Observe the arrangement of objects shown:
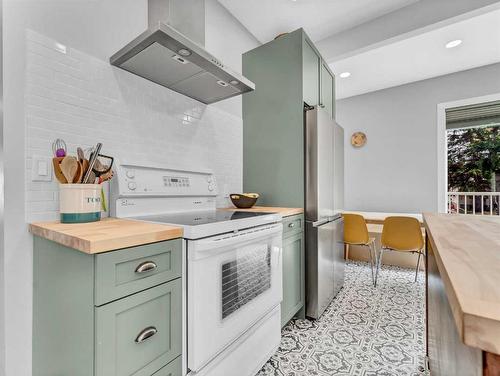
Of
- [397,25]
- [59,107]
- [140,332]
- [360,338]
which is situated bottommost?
[360,338]

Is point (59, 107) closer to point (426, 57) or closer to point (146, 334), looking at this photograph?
point (146, 334)

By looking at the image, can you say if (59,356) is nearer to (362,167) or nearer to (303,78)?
(303,78)

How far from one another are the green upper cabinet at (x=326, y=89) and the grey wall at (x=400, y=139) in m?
2.13

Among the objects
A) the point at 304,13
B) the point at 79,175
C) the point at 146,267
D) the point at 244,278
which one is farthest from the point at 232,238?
the point at 304,13

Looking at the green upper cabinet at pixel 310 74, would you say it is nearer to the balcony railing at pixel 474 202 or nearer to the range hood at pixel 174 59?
the range hood at pixel 174 59

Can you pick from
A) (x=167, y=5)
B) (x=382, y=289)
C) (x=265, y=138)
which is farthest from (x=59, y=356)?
(x=382, y=289)

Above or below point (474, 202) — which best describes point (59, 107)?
above

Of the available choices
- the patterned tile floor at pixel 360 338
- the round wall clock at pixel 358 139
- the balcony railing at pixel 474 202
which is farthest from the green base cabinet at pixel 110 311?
the balcony railing at pixel 474 202

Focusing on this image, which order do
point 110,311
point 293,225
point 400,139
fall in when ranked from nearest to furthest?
point 110,311, point 293,225, point 400,139

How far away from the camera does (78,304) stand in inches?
33.8

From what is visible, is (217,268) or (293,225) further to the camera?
(293,225)

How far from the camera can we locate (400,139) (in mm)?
4266

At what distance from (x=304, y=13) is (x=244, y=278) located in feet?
8.76

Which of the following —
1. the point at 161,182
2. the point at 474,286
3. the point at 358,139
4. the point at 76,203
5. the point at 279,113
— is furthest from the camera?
the point at 358,139
